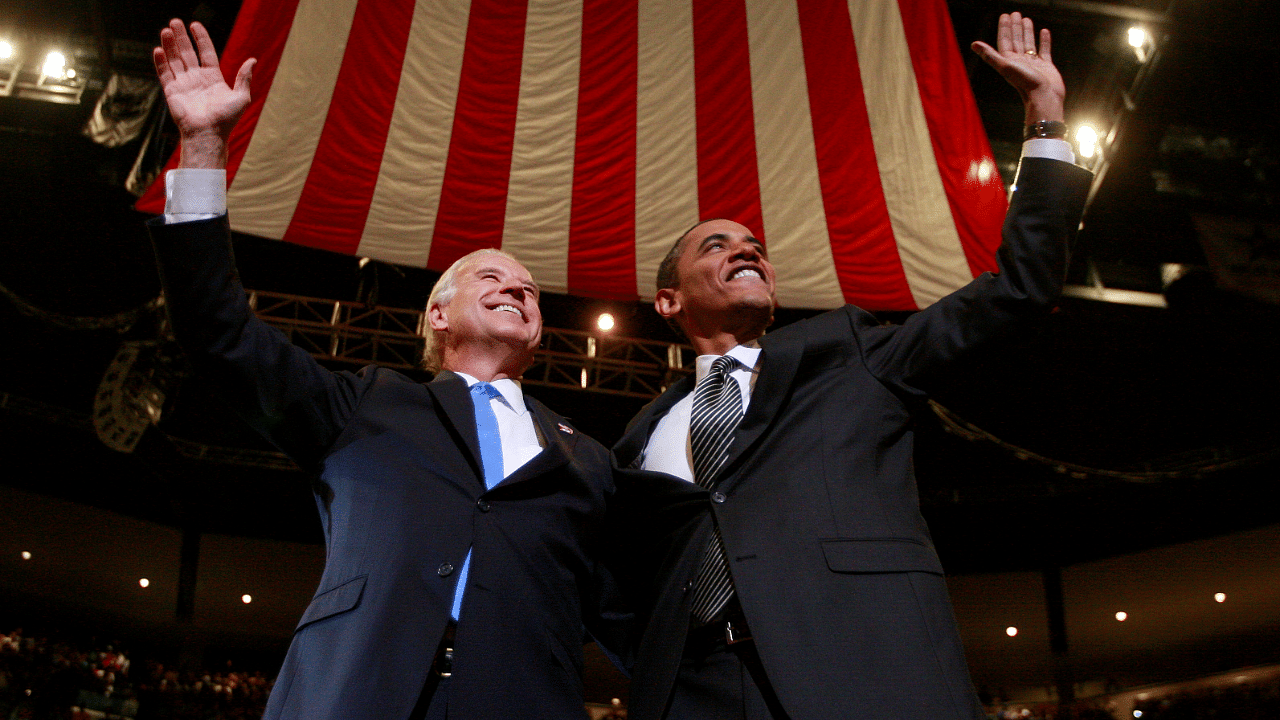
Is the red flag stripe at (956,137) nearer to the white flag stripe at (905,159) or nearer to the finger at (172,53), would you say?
the white flag stripe at (905,159)

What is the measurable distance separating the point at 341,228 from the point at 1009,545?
11.1 meters

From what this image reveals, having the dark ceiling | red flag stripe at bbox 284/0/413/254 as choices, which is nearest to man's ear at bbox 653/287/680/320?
red flag stripe at bbox 284/0/413/254

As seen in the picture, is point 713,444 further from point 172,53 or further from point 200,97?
point 172,53

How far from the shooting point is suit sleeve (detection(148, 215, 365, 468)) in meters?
1.38

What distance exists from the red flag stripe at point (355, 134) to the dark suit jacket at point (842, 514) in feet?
7.42

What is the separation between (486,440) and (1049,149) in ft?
3.55

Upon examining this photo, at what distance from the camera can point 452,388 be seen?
5.77 feet

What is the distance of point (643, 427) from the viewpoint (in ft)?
6.24

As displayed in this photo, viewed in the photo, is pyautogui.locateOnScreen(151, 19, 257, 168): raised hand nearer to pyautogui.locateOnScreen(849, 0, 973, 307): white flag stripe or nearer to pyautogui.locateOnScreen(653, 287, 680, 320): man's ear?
pyautogui.locateOnScreen(653, 287, 680, 320): man's ear

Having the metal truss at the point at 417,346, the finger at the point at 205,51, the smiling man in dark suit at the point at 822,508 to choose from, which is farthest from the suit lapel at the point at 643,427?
the metal truss at the point at 417,346

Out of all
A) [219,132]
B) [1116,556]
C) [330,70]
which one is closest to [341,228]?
[330,70]

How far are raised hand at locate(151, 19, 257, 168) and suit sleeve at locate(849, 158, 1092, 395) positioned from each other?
1166 millimetres

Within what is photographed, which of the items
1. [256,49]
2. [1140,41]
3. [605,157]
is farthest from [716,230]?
[1140,41]

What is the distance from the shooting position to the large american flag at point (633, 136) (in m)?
3.65
